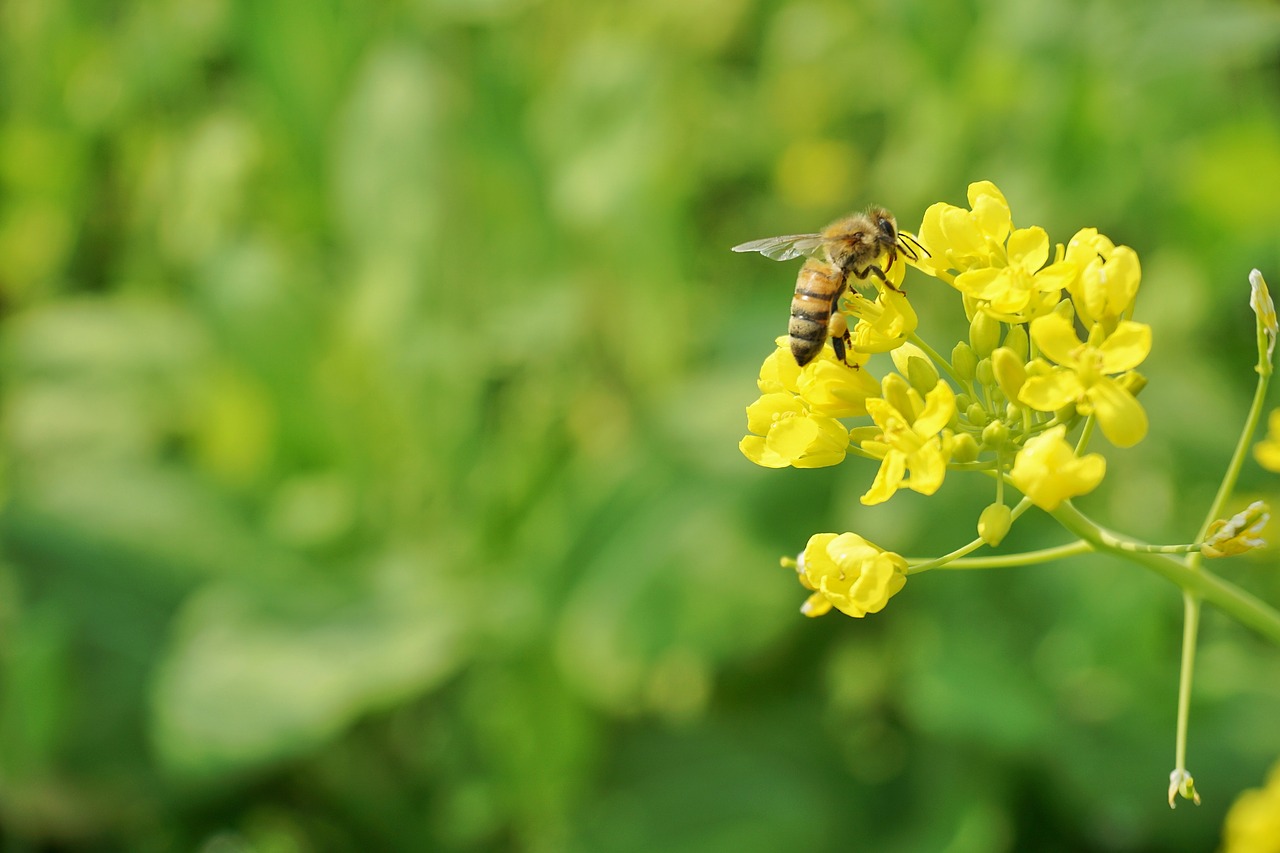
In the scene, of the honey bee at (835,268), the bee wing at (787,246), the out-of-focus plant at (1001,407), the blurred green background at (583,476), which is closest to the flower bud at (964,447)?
the out-of-focus plant at (1001,407)

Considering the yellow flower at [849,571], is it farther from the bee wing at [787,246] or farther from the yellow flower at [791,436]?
the bee wing at [787,246]

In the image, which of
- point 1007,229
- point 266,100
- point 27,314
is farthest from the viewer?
point 27,314

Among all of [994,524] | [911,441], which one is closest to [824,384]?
[911,441]

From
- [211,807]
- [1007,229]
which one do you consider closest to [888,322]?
[1007,229]

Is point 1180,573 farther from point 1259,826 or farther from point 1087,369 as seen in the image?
point 1259,826

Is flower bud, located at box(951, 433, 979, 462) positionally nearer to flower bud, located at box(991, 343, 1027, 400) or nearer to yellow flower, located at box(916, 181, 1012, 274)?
flower bud, located at box(991, 343, 1027, 400)

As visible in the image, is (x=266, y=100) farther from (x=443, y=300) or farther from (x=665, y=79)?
(x=665, y=79)
